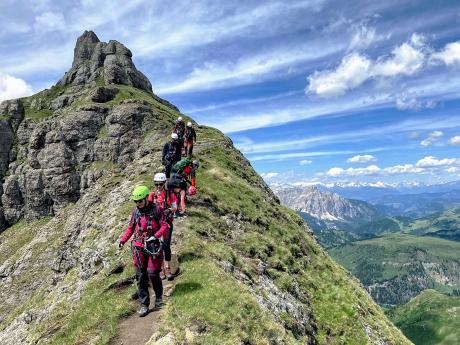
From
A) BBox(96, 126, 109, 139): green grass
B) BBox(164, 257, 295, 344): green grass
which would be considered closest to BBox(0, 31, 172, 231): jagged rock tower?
BBox(96, 126, 109, 139): green grass

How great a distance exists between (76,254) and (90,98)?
75.7 metres

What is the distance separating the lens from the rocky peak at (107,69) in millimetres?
128125

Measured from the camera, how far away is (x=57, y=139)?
9519 centimetres

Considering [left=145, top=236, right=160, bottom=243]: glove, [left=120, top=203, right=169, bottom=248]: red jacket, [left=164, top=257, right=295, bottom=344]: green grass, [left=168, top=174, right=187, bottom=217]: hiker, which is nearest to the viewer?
[left=164, top=257, right=295, bottom=344]: green grass

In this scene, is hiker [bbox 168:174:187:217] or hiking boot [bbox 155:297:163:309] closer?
hiking boot [bbox 155:297:163:309]

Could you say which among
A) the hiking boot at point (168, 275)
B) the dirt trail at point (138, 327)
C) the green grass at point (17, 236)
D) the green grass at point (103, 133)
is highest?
the green grass at point (103, 133)

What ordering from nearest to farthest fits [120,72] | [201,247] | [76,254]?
[201,247]
[76,254]
[120,72]

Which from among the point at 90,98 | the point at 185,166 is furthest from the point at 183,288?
the point at 90,98

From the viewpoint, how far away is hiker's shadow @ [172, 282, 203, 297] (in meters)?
19.5

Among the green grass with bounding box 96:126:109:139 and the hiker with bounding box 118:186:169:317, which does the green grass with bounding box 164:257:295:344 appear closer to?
the hiker with bounding box 118:186:169:317

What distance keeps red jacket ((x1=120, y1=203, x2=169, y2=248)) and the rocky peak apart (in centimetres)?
11759

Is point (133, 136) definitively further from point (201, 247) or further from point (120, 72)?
point (201, 247)

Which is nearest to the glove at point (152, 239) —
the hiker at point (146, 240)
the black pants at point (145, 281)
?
the hiker at point (146, 240)

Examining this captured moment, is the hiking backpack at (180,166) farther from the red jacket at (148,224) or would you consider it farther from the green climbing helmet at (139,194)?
the green climbing helmet at (139,194)
